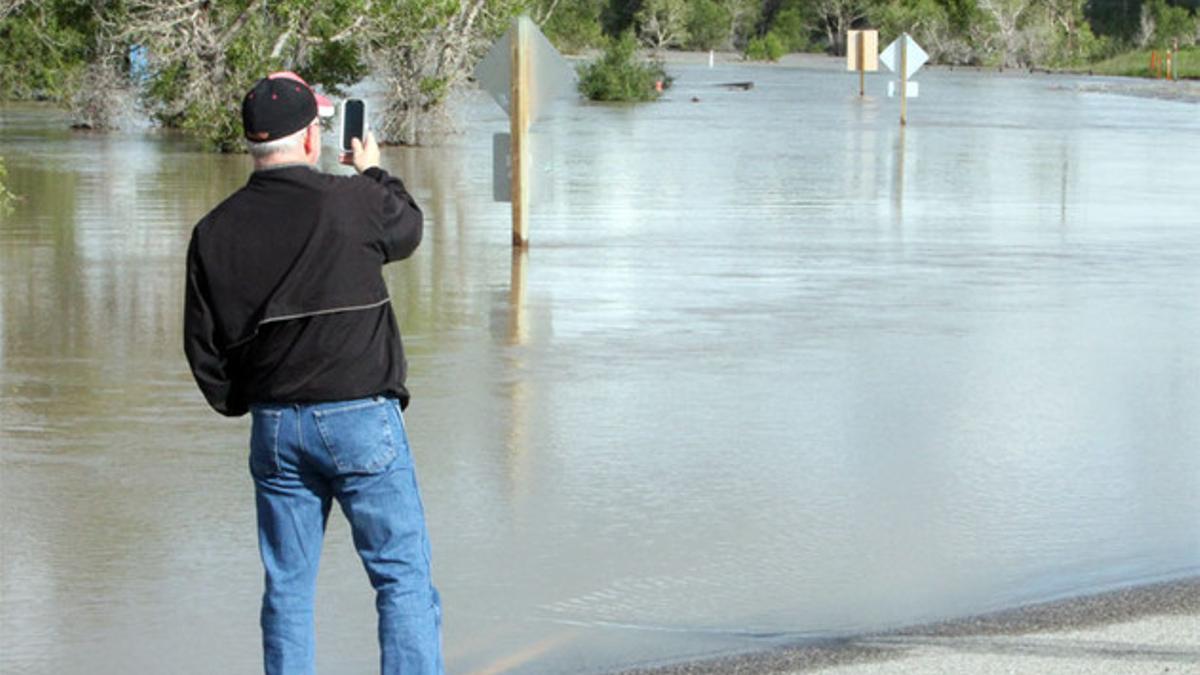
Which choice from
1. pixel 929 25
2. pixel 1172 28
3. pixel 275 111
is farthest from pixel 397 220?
pixel 1172 28

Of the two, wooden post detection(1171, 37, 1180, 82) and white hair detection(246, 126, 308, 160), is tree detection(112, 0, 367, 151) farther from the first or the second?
wooden post detection(1171, 37, 1180, 82)

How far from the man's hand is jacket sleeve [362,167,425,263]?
6.2 inches

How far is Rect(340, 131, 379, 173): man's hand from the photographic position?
5.77 metres

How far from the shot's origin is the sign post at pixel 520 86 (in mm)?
16453

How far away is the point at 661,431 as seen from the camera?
32.3 feet

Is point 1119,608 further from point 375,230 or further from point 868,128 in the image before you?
point 868,128

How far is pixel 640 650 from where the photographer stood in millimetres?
6488

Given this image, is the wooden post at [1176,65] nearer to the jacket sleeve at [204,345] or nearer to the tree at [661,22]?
the tree at [661,22]

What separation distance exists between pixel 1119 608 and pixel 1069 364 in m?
4.86

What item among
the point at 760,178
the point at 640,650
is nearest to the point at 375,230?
the point at 640,650

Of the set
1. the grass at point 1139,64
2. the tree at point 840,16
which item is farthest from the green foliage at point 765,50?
the grass at point 1139,64

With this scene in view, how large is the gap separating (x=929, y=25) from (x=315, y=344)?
287 ft

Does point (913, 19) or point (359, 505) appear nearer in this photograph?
point (359, 505)

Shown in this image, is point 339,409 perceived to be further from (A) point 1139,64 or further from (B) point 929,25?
(B) point 929,25
